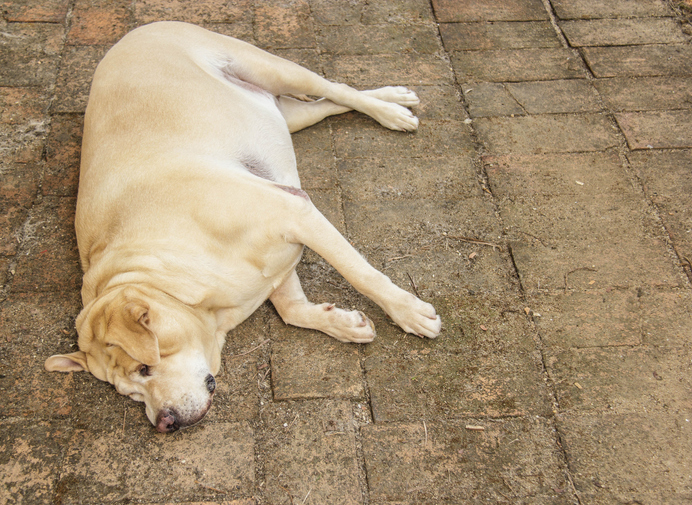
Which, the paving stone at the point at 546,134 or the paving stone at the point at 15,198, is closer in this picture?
the paving stone at the point at 15,198

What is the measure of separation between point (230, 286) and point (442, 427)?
1.08 m

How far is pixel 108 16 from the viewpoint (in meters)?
4.58

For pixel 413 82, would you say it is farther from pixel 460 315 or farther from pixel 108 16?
pixel 108 16

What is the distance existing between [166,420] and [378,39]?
127 inches

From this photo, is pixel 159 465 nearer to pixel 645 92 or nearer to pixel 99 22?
pixel 99 22

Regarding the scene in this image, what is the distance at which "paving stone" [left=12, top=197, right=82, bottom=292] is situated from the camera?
3068 millimetres

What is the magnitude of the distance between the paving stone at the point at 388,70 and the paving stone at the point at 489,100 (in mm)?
186

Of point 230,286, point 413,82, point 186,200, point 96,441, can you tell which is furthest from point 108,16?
point 96,441

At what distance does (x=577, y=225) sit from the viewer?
10.5 feet

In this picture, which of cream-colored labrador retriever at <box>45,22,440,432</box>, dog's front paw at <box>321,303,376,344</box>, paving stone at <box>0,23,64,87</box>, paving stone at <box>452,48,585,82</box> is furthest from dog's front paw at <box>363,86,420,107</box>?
paving stone at <box>0,23,64,87</box>

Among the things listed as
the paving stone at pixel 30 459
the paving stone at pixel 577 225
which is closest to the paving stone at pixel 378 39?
the paving stone at pixel 577 225

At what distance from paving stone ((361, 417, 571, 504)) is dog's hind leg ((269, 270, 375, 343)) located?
1.40 feet

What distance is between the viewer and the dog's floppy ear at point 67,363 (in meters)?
2.51

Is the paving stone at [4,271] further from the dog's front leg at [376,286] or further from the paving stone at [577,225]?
the paving stone at [577,225]
